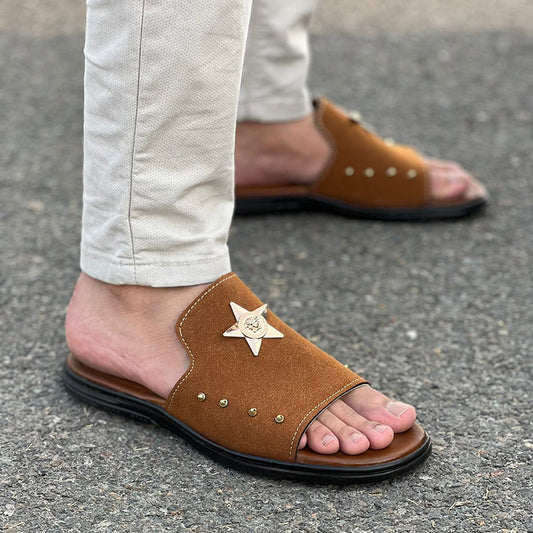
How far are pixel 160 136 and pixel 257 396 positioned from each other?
1.18 ft

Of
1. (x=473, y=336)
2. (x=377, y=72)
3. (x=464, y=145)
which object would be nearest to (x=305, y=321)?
(x=473, y=336)

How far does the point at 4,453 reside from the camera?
1.13 meters

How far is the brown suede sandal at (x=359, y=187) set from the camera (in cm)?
179

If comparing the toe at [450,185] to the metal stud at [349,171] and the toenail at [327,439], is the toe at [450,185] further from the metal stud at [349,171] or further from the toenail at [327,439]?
the toenail at [327,439]

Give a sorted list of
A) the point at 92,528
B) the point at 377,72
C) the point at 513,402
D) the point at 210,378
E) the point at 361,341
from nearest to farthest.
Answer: the point at 92,528
the point at 210,378
the point at 513,402
the point at 361,341
the point at 377,72

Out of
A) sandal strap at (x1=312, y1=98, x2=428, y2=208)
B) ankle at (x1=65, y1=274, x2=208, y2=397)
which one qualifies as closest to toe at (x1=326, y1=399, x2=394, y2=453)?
ankle at (x1=65, y1=274, x2=208, y2=397)

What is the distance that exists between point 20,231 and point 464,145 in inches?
46.3

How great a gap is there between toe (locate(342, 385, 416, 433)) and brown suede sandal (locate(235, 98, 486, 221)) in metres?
0.76

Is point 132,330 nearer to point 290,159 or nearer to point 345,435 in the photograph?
point 345,435

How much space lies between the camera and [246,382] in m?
1.10

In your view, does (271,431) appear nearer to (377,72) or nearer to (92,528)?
(92,528)

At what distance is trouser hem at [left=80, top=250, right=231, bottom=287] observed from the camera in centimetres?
112

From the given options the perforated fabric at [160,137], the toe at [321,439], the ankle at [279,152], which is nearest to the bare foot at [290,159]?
the ankle at [279,152]

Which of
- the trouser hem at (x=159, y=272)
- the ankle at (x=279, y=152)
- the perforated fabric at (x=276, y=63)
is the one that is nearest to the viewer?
the trouser hem at (x=159, y=272)
